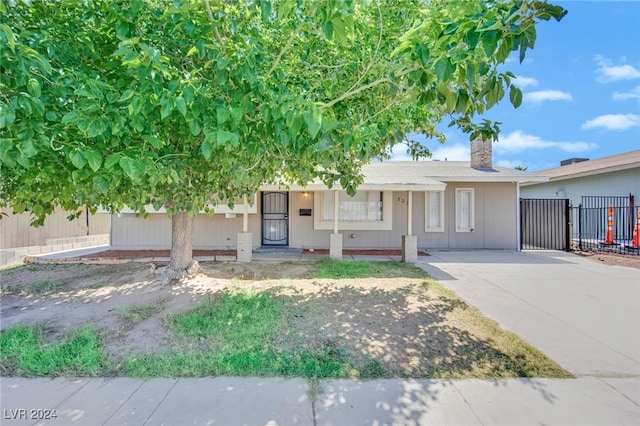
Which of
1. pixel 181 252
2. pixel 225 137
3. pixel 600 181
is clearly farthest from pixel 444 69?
pixel 600 181

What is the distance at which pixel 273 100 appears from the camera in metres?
2.46

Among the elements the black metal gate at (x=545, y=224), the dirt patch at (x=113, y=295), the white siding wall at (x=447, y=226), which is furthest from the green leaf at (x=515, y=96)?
the black metal gate at (x=545, y=224)

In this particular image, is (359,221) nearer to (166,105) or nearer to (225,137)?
(225,137)

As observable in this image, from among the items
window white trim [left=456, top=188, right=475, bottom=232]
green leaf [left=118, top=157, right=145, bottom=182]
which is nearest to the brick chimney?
window white trim [left=456, top=188, right=475, bottom=232]

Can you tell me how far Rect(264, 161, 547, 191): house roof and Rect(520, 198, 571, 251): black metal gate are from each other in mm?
1259

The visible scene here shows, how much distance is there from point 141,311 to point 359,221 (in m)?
7.72

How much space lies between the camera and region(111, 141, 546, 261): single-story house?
10844mm

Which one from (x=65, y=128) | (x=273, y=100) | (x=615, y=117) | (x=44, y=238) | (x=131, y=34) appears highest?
(x=615, y=117)

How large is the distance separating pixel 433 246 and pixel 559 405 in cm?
878

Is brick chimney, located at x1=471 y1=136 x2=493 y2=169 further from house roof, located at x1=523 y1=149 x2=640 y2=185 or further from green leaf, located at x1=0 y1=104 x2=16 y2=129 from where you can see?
green leaf, located at x1=0 y1=104 x2=16 y2=129

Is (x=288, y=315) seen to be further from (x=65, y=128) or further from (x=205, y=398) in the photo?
(x=65, y=128)

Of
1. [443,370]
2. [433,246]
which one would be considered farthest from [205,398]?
[433,246]

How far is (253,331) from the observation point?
3840 millimetres

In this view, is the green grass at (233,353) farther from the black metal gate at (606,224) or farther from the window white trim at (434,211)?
the black metal gate at (606,224)
